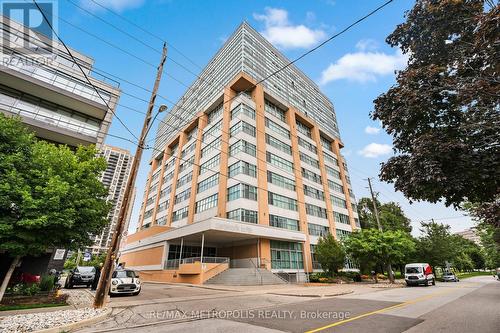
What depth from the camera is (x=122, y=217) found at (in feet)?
31.5

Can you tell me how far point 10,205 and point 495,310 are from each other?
19.9 metres

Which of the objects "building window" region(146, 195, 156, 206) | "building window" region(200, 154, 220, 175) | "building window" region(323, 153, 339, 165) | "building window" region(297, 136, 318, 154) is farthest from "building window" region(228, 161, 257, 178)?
"building window" region(146, 195, 156, 206)

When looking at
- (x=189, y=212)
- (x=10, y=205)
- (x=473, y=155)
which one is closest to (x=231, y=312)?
(x=473, y=155)

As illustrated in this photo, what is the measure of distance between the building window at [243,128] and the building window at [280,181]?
6.29 m

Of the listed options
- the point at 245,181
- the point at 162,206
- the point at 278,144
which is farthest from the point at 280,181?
the point at 162,206

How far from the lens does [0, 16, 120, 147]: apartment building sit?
1681 cm

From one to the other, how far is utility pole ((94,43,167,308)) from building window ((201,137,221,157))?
73.2 ft

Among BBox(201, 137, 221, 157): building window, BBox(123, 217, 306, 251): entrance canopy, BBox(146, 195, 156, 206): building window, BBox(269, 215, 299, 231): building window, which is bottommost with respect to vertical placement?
BBox(123, 217, 306, 251): entrance canopy

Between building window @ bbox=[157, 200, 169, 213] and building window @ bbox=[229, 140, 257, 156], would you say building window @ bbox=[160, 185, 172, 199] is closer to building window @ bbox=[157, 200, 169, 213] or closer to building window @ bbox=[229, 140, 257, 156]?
building window @ bbox=[157, 200, 169, 213]

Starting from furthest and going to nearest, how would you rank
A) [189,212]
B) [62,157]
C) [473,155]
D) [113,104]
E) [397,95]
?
[189,212], [113,104], [62,157], [397,95], [473,155]

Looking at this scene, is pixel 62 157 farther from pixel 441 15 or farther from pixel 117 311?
pixel 441 15

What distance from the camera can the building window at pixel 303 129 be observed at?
4459cm

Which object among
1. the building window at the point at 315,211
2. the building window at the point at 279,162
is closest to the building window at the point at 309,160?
the building window at the point at 279,162

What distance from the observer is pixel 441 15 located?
24.1ft
